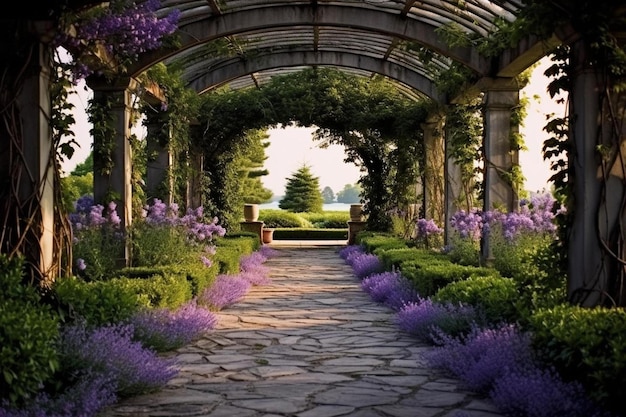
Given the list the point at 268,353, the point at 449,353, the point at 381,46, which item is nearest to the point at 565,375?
the point at 449,353

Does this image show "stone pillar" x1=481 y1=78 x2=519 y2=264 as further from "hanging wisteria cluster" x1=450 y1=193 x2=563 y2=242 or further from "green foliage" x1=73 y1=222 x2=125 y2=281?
"green foliage" x1=73 y1=222 x2=125 y2=281

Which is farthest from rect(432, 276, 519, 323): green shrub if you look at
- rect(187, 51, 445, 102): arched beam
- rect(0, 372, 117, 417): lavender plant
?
rect(187, 51, 445, 102): arched beam

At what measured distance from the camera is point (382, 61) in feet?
46.6

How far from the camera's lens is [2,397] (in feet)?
12.4

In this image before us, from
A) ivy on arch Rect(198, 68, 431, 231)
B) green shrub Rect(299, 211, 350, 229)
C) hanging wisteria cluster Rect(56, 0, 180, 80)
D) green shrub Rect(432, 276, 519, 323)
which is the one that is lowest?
green shrub Rect(432, 276, 519, 323)

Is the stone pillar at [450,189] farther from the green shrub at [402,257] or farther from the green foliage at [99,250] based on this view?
the green foliage at [99,250]

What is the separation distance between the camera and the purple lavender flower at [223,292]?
8.50 meters

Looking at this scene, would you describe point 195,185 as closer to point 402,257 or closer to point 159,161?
point 159,161

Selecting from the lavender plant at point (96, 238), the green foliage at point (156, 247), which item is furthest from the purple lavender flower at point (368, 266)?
the lavender plant at point (96, 238)

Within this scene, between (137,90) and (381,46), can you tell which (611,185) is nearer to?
(137,90)

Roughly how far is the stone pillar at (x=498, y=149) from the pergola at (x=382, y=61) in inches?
0.5

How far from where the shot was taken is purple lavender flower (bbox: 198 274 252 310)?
850 centimetres

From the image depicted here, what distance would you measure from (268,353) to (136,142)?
4855 millimetres

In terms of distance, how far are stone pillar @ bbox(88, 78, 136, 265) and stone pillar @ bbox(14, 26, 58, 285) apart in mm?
3830
